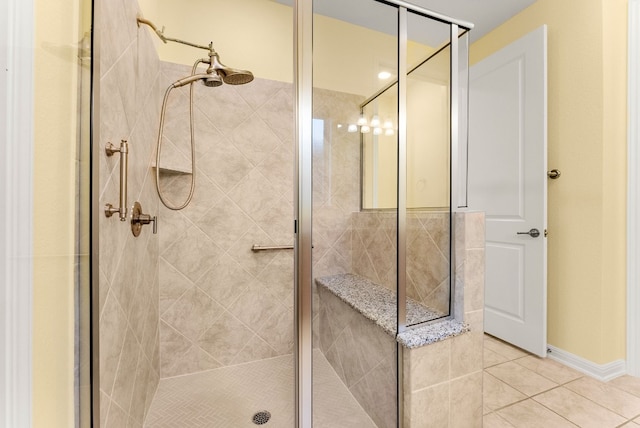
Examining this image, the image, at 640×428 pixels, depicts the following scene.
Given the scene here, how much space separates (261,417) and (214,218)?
118 centimetres

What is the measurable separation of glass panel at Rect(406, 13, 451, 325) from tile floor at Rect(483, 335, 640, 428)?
641 mm

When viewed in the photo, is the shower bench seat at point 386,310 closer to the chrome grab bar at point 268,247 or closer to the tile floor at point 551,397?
the chrome grab bar at point 268,247

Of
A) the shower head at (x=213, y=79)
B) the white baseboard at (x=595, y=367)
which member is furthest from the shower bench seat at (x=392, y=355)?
the shower head at (x=213, y=79)

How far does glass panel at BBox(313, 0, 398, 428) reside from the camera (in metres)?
1.23

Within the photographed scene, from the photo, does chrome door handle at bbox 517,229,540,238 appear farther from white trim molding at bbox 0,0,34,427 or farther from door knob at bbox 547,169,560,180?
white trim molding at bbox 0,0,34,427

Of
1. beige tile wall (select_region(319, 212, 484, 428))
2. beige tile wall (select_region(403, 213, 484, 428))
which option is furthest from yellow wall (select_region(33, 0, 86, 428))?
beige tile wall (select_region(403, 213, 484, 428))

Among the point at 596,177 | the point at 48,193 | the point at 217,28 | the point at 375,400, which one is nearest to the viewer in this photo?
the point at 48,193

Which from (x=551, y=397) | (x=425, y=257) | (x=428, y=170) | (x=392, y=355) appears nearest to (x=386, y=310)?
(x=392, y=355)

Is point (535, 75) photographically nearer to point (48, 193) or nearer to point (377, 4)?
point (377, 4)

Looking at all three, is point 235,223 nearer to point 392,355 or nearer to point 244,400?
point 244,400

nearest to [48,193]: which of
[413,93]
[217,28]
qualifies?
[413,93]

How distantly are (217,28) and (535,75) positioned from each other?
225cm

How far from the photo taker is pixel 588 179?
1677mm

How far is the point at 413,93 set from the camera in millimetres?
1329
